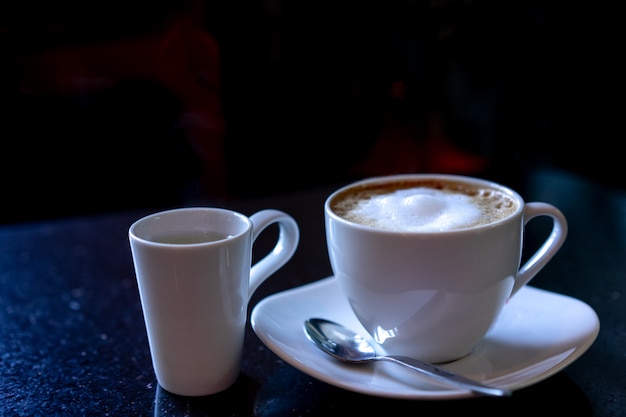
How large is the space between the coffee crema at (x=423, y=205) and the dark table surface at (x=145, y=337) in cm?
19

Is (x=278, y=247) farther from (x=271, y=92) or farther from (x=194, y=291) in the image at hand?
(x=271, y=92)

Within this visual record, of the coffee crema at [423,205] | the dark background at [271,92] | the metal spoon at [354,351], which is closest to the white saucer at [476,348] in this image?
the metal spoon at [354,351]

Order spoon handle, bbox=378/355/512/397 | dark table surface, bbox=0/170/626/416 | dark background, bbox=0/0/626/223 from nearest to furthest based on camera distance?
1. spoon handle, bbox=378/355/512/397
2. dark table surface, bbox=0/170/626/416
3. dark background, bbox=0/0/626/223

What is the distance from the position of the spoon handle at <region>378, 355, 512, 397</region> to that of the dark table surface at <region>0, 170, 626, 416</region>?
1.8 inches

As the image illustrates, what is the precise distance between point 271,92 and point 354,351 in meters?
1.59

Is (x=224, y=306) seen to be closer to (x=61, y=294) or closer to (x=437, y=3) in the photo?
(x=61, y=294)

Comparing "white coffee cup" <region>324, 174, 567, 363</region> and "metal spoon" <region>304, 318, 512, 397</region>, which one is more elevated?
"white coffee cup" <region>324, 174, 567, 363</region>

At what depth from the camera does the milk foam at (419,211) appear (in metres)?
0.69

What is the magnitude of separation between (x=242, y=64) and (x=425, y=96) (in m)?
0.68

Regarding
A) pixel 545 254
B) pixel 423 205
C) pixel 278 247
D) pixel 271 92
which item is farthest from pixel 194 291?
pixel 271 92

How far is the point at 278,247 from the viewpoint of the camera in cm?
80

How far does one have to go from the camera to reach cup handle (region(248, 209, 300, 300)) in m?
0.74

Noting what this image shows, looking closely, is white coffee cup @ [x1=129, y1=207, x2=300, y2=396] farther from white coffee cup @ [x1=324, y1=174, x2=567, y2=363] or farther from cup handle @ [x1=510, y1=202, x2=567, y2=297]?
cup handle @ [x1=510, y1=202, x2=567, y2=297]

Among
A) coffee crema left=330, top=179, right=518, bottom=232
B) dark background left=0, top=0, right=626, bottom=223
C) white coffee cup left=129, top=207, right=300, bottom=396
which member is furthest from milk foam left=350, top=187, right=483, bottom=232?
dark background left=0, top=0, right=626, bottom=223
